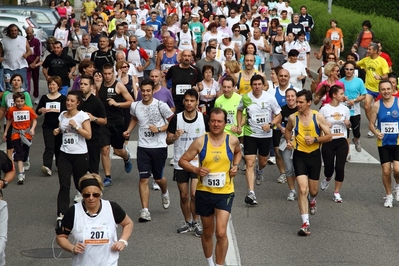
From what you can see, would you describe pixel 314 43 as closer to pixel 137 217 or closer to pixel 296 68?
pixel 296 68

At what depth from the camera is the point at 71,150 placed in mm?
11875

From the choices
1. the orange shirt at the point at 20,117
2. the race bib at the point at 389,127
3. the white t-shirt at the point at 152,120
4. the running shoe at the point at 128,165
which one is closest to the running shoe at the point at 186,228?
the white t-shirt at the point at 152,120

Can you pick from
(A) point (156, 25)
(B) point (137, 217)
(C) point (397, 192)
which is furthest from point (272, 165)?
(A) point (156, 25)

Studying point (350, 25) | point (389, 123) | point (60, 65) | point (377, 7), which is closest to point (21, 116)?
point (60, 65)

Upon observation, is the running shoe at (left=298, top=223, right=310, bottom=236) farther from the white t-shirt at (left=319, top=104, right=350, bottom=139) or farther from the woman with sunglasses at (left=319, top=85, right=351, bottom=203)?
the white t-shirt at (left=319, top=104, right=350, bottom=139)

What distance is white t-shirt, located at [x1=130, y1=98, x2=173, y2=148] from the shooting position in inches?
479

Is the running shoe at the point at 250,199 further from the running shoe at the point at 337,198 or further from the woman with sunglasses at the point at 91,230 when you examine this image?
the woman with sunglasses at the point at 91,230

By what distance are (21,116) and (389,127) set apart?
5495 mm

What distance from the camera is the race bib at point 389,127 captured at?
42.9 feet

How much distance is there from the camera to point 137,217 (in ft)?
40.5

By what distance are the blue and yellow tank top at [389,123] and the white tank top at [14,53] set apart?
9716mm

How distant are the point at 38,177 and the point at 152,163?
3.42 metres

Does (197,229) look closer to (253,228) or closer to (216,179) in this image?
(253,228)

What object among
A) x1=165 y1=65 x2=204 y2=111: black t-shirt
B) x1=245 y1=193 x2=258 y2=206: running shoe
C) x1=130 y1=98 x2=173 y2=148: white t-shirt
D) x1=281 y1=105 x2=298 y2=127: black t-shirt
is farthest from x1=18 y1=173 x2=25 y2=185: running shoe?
x1=281 y1=105 x2=298 y2=127: black t-shirt
